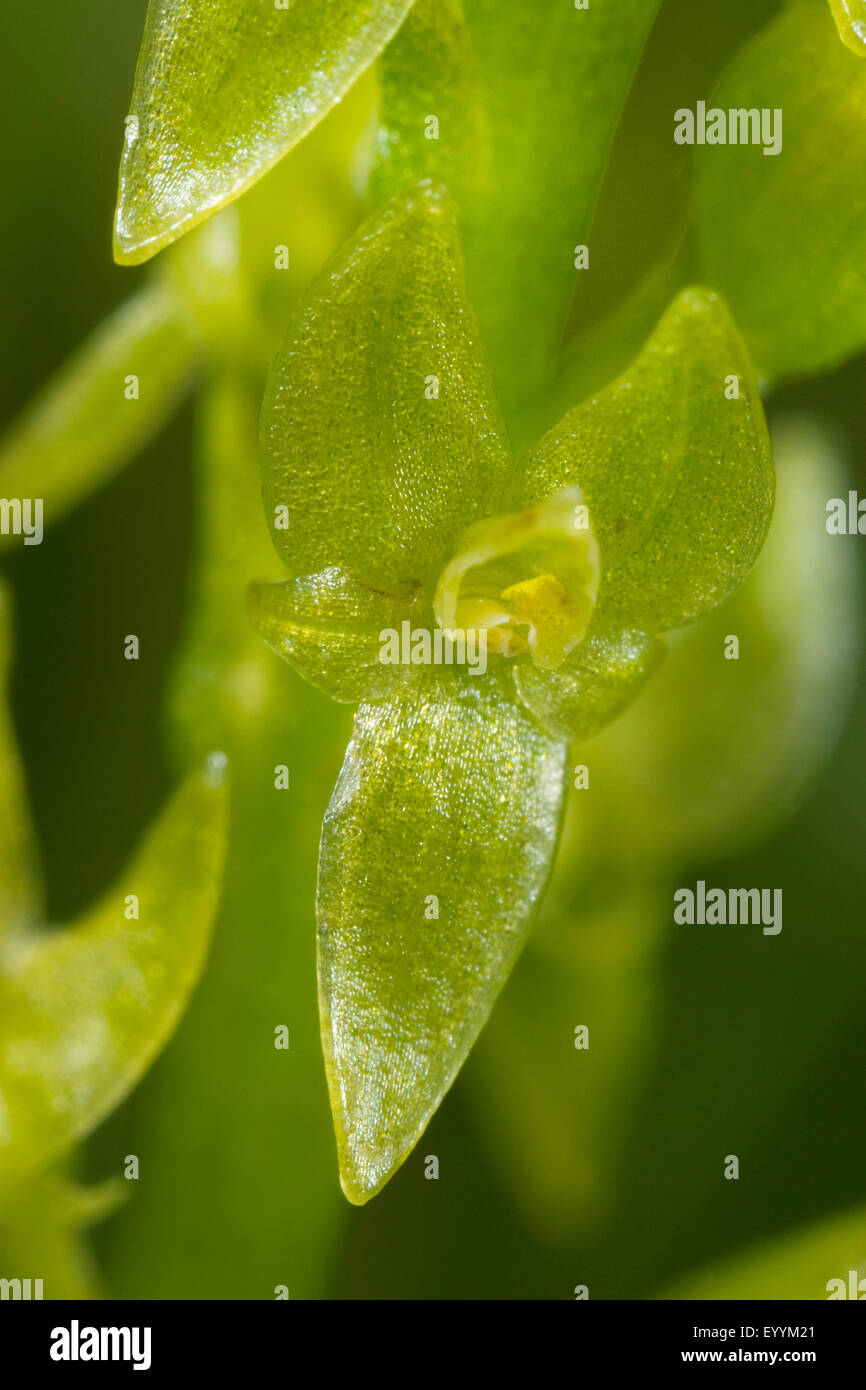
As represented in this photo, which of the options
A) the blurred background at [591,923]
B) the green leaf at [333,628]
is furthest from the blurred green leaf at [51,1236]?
the green leaf at [333,628]

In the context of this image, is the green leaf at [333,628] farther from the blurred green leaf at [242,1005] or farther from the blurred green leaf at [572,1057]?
the blurred green leaf at [572,1057]

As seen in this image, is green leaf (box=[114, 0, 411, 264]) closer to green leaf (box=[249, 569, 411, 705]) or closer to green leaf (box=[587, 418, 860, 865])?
green leaf (box=[249, 569, 411, 705])

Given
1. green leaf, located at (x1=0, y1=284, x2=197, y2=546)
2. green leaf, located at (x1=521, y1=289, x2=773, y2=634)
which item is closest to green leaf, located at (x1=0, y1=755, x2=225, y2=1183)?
green leaf, located at (x1=521, y1=289, x2=773, y2=634)

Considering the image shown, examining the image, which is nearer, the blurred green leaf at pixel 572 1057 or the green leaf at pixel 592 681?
the green leaf at pixel 592 681

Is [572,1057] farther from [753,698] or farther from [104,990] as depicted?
[104,990]
